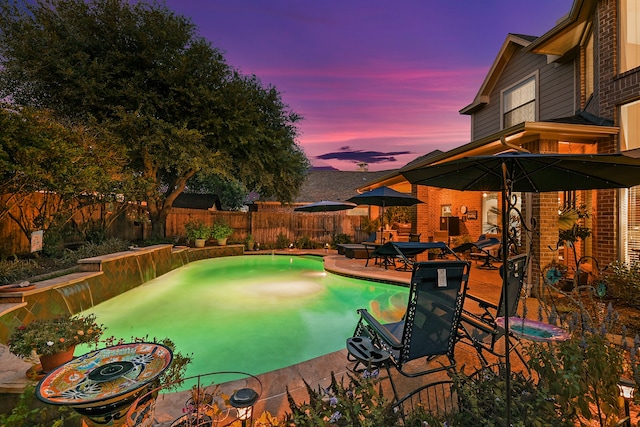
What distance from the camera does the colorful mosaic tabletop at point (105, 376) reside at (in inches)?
59.4

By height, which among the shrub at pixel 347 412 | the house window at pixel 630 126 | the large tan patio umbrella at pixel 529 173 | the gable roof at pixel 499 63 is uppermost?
the gable roof at pixel 499 63

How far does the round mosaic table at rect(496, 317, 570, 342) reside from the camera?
7.72 ft

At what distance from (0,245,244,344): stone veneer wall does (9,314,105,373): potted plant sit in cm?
42

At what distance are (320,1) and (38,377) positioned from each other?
14913 millimetres

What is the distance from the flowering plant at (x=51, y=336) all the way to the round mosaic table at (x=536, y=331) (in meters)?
3.81

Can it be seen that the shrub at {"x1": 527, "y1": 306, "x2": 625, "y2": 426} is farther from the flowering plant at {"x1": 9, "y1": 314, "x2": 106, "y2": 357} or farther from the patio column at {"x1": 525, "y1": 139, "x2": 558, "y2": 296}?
the patio column at {"x1": 525, "y1": 139, "x2": 558, "y2": 296}

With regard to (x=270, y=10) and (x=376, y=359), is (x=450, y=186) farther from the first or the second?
(x=270, y=10)

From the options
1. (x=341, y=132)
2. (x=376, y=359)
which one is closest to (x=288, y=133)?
(x=341, y=132)

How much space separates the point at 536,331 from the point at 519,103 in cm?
1007

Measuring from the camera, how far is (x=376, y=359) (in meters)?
2.59

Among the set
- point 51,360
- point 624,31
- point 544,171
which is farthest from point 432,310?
point 624,31

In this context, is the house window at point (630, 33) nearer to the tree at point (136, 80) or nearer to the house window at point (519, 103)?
the house window at point (519, 103)

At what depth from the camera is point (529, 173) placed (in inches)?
102

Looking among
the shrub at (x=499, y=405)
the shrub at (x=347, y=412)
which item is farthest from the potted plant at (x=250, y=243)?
the shrub at (x=499, y=405)
